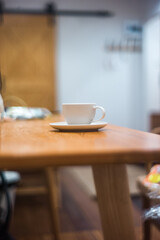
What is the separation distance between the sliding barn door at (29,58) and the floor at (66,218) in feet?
7.12

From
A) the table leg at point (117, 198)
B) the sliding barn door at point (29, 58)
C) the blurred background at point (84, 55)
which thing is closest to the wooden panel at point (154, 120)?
the blurred background at point (84, 55)

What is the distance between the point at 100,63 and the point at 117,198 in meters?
4.64

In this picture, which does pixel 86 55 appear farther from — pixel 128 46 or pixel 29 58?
pixel 29 58

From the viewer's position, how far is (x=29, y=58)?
507 centimetres

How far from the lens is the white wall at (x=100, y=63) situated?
205 inches

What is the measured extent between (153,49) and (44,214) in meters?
A: 3.34

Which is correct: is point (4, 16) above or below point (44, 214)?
above

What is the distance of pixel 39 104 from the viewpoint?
5.11 m

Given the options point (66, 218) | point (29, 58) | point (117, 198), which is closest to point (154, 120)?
point (66, 218)

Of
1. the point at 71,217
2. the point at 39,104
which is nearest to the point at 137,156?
the point at 71,217

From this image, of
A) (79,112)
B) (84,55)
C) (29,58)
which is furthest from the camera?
(84,55)

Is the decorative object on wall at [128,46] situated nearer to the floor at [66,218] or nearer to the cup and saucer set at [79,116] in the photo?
the floor at [66,218]

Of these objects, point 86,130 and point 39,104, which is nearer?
point 86,130

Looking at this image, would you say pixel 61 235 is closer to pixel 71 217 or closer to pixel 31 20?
pixel 71 217
